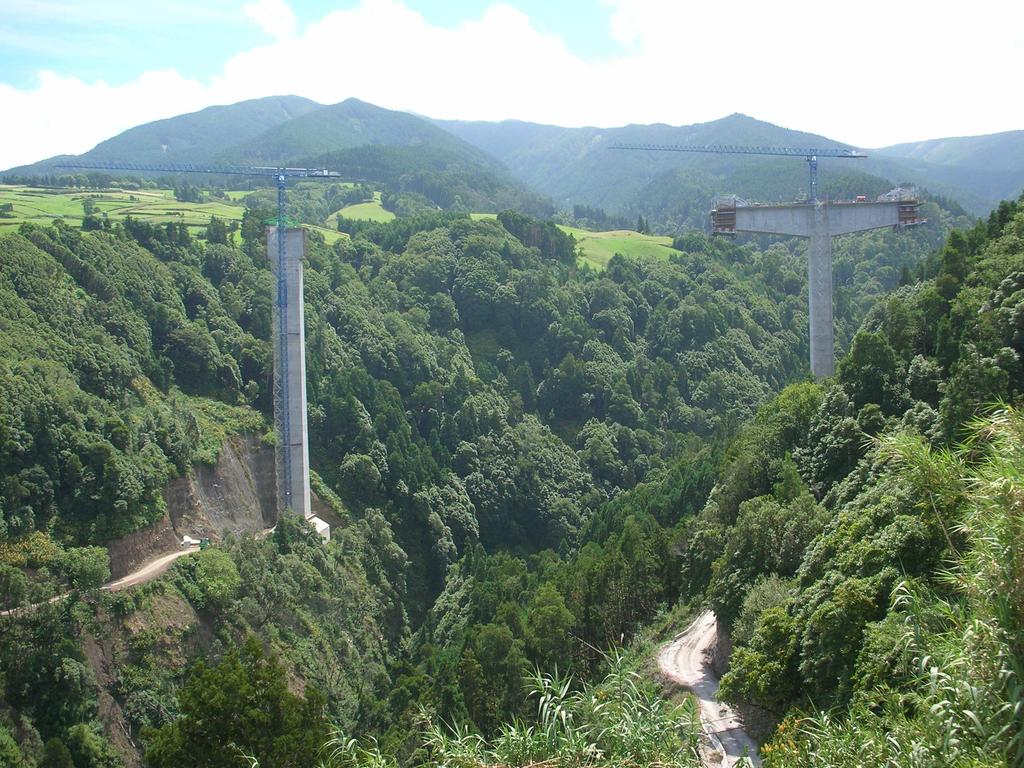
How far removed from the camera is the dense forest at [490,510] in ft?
55.7

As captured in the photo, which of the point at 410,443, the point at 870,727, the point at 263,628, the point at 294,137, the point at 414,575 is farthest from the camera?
the point at 294,137

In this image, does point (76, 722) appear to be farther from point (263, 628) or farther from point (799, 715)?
point (799, 715)

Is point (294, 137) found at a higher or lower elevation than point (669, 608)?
higher

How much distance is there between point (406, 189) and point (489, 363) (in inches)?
2523

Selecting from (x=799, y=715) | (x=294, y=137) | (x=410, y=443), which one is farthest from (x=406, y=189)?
(x=799, y=715)

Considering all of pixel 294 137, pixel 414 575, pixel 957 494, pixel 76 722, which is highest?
pixel 294 137

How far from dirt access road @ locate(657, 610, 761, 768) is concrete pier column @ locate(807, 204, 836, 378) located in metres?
19.2

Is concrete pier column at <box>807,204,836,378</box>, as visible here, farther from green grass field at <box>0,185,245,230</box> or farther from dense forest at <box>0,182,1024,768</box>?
green grass field at <box>0,185,245,230</box>

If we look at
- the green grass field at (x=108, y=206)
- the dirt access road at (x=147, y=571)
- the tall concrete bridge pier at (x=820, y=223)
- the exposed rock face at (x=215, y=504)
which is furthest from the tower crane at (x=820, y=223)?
the green grass field at (x=108, y=206)

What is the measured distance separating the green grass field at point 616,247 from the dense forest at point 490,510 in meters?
12.3

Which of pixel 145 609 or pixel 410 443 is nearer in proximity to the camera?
pixel 145 609

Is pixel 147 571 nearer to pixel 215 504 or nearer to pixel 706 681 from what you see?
pixel 215 504

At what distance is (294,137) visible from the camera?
617ft

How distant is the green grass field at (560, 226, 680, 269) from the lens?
104 meters
